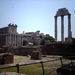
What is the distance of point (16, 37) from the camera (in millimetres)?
77438

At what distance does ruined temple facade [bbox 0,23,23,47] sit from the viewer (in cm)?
7288

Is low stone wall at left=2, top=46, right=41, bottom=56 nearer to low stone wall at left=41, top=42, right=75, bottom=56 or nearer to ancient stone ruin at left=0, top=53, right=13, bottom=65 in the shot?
low stone wall at left=41, top=42, right=75, bottom=56

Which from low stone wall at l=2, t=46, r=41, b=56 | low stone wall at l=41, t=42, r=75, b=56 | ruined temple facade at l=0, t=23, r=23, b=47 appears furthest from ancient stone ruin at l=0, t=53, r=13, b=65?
ruined temple facade at l=0, t=23, r=23, b=47

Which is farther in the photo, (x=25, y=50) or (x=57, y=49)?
(x=25, y=50)

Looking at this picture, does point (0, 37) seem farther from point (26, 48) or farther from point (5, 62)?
point (5, 62)

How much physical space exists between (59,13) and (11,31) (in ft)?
110

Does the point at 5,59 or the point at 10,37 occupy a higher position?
the point at 10,37

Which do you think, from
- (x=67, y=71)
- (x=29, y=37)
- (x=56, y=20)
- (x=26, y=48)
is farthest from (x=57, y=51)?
(x=29, y=37)

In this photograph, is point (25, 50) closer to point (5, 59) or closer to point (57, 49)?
point (57, 49)

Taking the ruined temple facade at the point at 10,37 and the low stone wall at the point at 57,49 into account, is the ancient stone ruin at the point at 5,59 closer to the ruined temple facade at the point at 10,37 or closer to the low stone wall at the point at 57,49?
the low stone wall at the point at 57,49

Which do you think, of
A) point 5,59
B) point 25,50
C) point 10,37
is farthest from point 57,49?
point 10,37

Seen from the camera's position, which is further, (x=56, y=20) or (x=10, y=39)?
(x=10, y=39)

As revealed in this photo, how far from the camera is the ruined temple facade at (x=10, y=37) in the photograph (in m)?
72.9

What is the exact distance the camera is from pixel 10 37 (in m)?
73.3
